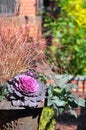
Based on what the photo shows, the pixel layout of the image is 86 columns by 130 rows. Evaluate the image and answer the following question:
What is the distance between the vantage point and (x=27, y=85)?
454cm

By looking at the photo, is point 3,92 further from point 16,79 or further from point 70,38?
point 70,38

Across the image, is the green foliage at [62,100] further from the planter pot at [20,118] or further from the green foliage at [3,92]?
the green foliage at [3,92]

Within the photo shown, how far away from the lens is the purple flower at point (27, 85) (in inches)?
179

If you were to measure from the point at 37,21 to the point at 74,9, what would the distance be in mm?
1815

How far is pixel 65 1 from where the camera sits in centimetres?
834

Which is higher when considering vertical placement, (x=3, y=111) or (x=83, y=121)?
(x=3, y=111)

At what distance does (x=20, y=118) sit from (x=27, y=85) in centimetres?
36

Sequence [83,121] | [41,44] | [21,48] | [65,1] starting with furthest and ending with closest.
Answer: [65,1]
[83,121]
[41,44]
[21,48]

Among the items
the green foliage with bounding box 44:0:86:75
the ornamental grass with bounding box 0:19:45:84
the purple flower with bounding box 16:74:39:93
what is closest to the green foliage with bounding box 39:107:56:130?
the ornamental grass with bounding box 0:19:45:84

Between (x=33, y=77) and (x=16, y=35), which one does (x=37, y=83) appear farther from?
(x=16, y=35)

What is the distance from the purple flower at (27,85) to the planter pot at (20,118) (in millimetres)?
173

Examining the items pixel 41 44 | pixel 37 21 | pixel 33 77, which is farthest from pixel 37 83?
pixel 37 21

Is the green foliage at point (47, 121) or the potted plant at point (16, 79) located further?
the green foliage at point (47, 121)

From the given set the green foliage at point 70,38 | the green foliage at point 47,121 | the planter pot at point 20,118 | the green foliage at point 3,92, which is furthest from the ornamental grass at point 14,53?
the green foliage at point 70,38
